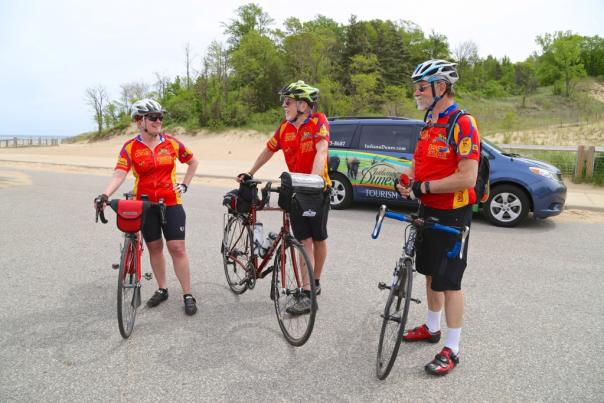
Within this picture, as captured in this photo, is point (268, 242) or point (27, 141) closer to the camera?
point (268, 242)

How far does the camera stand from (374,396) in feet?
9.10

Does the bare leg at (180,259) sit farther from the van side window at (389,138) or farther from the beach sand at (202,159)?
the beach sand at (202,159)

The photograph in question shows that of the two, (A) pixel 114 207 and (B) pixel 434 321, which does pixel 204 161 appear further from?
(B) pixel 434 321

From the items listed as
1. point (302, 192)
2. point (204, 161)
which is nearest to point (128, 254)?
point (302, 192)

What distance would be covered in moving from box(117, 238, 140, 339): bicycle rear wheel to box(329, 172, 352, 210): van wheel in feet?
19.3

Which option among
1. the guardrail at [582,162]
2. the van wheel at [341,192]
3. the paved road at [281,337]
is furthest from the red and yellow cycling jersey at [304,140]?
the guardrail at [582,162]

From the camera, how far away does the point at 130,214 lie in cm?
343

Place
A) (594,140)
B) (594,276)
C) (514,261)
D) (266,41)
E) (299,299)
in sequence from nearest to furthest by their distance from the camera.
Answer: (299,299)
(594,276)
(514,261)
(594,140)
(266,41)

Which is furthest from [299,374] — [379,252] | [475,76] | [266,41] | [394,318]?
[475,76]

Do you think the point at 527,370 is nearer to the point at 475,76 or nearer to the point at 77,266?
the point at 77,266

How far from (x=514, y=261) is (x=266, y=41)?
5432 cm

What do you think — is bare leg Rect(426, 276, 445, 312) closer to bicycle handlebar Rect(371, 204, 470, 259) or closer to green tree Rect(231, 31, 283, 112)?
bicycle handlebar Rect(371, 204, 470, 259)

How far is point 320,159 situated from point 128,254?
1.73m

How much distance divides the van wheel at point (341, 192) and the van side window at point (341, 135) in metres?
0.62
